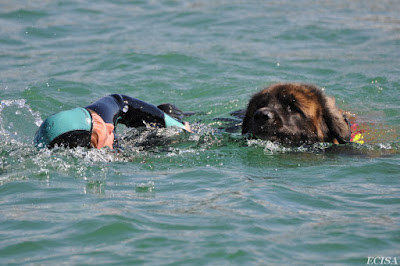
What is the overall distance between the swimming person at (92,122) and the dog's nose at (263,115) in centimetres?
94

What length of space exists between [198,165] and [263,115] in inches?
30.1

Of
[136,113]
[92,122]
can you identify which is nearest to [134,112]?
[136,113]

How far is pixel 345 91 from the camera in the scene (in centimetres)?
878

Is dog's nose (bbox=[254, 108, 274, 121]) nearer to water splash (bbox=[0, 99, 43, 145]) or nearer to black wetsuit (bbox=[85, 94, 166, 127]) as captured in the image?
black wetsuit (bbox=[85, 94, 166, 127])

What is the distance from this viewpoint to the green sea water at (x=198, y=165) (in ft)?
12.3

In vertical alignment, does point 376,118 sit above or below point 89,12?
below

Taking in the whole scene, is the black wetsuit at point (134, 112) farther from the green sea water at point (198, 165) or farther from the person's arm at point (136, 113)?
the green sea water at point (198, 165)

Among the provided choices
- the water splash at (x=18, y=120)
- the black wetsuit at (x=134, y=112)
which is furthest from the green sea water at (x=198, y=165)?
Result: the black wetsuit at (x=134, y=112)

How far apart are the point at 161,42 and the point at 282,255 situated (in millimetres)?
8139

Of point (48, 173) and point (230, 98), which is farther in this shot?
point (230, 98)

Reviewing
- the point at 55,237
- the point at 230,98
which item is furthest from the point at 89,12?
the point at 55,237

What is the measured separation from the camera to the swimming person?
4961mm

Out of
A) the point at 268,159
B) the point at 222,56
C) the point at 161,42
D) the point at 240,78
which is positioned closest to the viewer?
the point at 268,159

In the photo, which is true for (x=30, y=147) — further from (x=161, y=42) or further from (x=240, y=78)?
(x=161, y=42)
